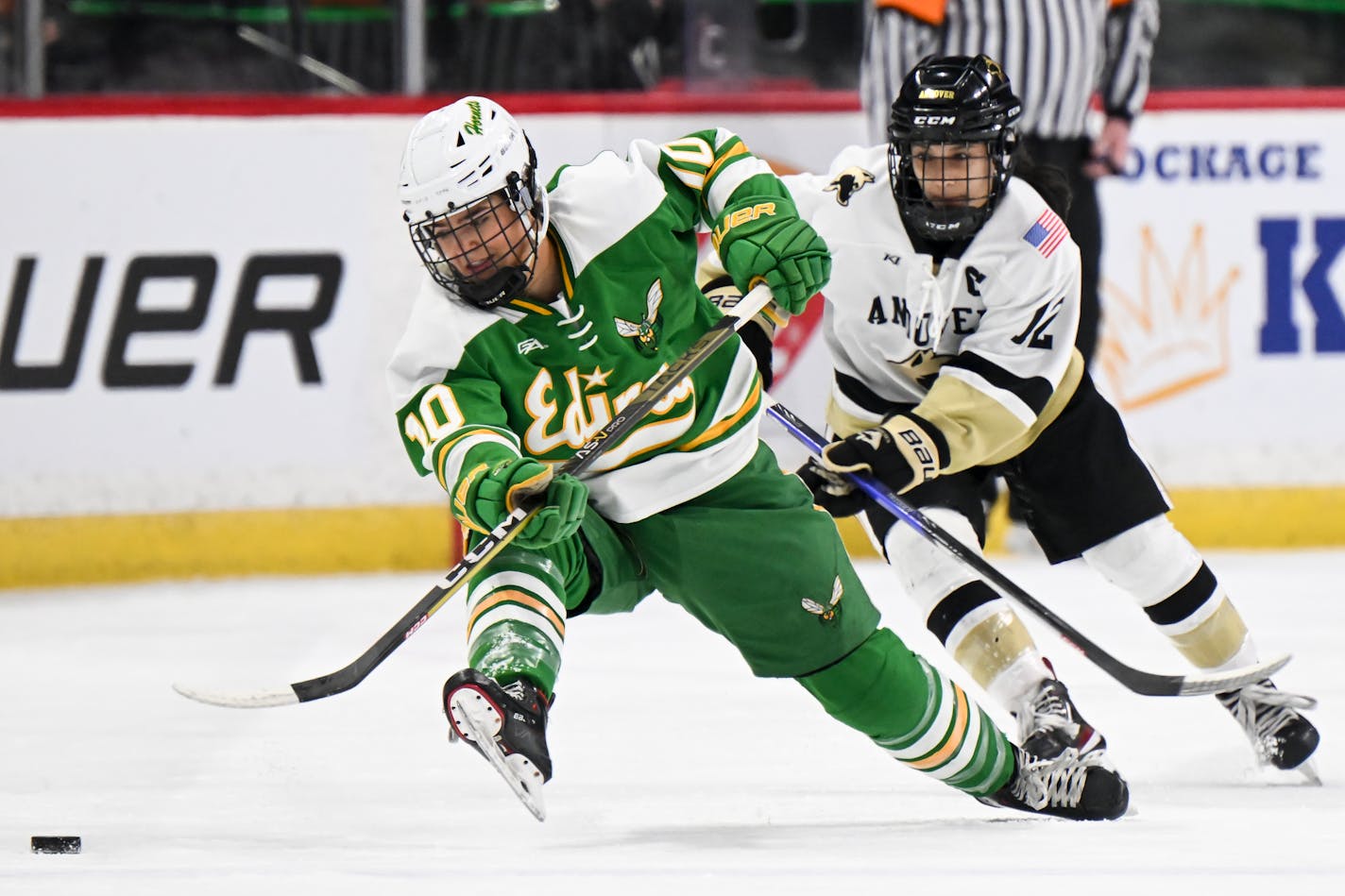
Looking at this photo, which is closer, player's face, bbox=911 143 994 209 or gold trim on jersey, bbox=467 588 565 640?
gold trim on jersey, bbox=467 588 565 640

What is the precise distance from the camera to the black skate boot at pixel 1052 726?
288 centimetres

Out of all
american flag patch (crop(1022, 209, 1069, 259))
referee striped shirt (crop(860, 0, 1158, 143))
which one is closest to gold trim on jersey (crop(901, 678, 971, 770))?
american flag patch (crop(1022, 209, 1069, 259))

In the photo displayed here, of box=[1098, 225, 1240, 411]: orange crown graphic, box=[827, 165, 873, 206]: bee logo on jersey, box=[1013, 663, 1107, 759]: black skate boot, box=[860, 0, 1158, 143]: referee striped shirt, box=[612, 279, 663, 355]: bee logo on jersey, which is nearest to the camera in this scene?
box=[612, 279, 663, 355]: bee logo on jersey

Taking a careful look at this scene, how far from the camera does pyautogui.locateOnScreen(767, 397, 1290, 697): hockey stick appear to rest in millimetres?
2992

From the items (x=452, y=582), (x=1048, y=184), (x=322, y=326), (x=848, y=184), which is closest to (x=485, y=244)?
(x=452, y=582)

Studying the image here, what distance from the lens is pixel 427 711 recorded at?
12.1 feet

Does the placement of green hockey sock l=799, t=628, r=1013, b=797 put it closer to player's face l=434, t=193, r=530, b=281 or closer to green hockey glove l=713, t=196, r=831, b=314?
green hockey glove l=713, t=196, r=831, b=314

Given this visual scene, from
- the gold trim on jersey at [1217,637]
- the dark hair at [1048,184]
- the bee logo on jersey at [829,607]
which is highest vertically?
the dark hair at [1048,184]

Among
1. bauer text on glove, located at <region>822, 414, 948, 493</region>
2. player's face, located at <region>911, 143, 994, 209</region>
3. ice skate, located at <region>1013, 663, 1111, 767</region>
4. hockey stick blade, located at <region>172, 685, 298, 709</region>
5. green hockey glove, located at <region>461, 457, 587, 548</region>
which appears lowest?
ice skate, located at <region>1013, 663, 1111, 767</region>

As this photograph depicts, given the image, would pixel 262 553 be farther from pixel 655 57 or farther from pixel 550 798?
pixel 550 798

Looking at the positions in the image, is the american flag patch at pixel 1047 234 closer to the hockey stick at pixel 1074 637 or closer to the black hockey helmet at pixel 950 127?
the black hockey helmet at pixel 950 127

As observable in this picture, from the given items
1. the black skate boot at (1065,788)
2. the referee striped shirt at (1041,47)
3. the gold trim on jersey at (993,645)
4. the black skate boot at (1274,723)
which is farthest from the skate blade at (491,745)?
the referee striped shirt at (1041,47)

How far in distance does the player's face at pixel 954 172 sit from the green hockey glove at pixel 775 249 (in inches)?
12.5

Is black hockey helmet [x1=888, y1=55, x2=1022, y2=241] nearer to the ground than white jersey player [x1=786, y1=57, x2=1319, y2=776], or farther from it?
farther from it
